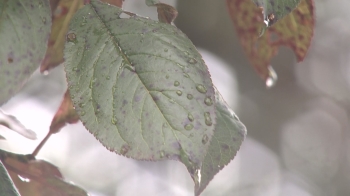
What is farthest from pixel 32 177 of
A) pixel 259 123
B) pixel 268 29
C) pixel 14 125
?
pixel 259 123

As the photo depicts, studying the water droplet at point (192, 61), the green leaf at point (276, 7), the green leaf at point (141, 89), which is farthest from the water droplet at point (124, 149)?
the green leaf at point (276, 7)

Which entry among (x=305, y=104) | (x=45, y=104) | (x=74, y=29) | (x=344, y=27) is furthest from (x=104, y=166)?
(x=74, y=29)

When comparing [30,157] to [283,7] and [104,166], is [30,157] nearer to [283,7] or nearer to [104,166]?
[283,7]

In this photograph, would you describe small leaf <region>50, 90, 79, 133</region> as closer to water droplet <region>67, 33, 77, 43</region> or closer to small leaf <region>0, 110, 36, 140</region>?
small leaf <region>0, 110, 36, 140</region>

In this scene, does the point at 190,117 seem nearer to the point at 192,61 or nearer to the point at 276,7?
the point at 192,61

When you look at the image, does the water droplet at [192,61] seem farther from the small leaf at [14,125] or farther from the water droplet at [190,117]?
the small leaf at [14,125]

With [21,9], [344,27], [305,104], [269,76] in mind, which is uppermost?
[21,9]
